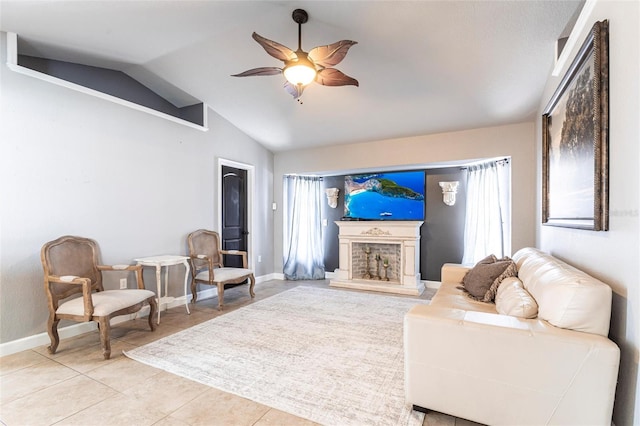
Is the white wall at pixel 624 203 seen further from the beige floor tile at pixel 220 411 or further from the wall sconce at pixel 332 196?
the wall sconce at pixel 332 196

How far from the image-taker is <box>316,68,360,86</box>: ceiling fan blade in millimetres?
2683

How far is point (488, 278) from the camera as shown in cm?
284

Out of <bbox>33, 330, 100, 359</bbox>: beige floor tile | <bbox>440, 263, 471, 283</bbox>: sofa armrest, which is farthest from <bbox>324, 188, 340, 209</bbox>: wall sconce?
<bbox>33, 330, 100, 359</bbox>: beige floor tile

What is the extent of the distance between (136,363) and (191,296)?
6.00 ft

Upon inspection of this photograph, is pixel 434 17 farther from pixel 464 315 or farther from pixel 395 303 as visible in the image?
pixel 395 303

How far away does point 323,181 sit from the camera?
20.0 ft

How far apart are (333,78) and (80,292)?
A: 3.18 meters

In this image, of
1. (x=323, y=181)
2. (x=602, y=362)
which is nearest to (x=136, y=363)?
(x=602, y=362)

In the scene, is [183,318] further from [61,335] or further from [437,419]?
[437,419]

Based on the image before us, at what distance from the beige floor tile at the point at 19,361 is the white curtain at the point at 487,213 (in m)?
5.12

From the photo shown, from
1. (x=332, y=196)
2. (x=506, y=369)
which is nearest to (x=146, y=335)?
(x=506, y=369)

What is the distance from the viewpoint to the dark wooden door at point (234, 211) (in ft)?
16.3

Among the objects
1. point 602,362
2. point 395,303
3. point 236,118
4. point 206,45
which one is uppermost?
point 206,45

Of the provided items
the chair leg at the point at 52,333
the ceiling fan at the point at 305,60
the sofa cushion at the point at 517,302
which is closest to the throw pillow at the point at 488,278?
the sofa cushion at the point at 517,302
